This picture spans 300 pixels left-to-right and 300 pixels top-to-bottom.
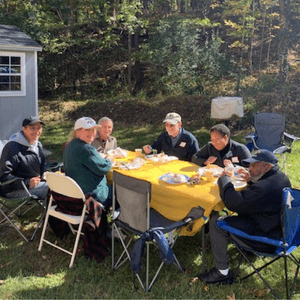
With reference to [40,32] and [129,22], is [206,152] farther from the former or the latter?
[40,32]

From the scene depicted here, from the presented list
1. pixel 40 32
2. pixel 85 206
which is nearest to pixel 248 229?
pixel 85 206

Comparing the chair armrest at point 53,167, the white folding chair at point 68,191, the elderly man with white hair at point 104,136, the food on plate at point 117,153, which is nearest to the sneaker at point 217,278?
the white folding chair at point 68,191

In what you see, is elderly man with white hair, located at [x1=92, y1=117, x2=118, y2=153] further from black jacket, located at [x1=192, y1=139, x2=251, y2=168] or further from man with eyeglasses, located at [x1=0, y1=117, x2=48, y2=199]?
black jacket, located at [x1=192, y1=139, x2=251, y2=168]

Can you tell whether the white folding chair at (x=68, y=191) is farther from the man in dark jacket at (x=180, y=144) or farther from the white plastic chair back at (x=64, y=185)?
the man in dark jacket at (x=180, y=144)

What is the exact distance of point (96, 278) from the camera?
3.52 metres

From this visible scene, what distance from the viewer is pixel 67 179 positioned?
352 centimetres

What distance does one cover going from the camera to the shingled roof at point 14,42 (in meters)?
8.92

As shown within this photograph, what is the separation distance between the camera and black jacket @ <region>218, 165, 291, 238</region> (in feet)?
10.1

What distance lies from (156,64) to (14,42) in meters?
5.51

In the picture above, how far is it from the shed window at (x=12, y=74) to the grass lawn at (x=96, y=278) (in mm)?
5767

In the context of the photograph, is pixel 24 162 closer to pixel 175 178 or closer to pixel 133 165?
pixel 133 165

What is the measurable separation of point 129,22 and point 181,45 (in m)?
1.91

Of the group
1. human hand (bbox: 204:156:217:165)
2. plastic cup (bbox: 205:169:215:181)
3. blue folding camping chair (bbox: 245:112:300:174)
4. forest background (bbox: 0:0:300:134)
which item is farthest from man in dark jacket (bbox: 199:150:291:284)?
forest background (bbox: 0:0:300:134)

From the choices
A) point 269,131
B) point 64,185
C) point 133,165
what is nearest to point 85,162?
point 64,185
